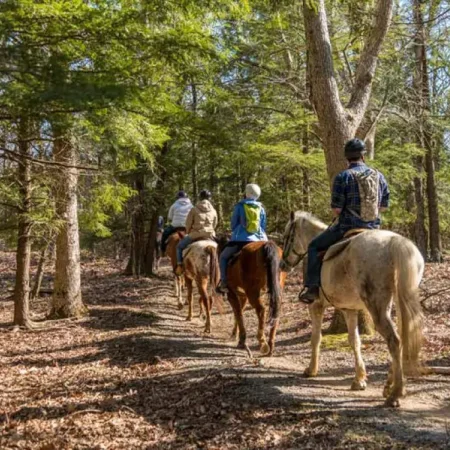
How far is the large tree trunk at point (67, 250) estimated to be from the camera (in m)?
11.6

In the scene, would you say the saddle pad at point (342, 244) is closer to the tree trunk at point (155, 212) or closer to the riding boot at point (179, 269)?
the riding boot at point (179, 269)

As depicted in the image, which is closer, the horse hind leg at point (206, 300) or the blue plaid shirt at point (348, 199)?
the blue plaid shirt at point (348, 199)

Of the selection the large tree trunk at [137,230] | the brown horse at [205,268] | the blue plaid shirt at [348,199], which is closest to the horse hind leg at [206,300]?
the brown horse at [205,268]

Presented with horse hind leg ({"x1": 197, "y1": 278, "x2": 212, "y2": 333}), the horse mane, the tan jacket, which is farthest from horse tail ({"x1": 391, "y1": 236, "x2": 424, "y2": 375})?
the tan jacket

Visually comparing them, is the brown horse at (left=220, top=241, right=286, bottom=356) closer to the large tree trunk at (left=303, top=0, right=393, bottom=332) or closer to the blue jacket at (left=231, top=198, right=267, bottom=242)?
the blue jacket at (left=231, top=198, right=267, bottom=242)

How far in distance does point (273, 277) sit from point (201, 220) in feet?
14.1

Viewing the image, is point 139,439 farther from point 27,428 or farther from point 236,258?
point 236,258

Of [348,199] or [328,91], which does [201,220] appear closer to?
[328,91]

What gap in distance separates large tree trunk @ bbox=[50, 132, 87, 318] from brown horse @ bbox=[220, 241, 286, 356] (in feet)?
14.4

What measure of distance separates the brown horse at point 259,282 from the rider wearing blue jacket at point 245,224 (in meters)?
0.21

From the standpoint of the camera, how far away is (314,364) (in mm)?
7094

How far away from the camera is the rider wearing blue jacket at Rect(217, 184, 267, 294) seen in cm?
920

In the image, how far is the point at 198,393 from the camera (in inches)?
253

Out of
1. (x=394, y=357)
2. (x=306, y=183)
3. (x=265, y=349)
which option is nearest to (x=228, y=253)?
(x=265, y=349)
